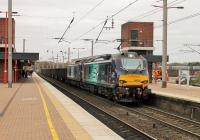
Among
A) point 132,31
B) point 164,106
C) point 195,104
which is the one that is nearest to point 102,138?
point 195,104

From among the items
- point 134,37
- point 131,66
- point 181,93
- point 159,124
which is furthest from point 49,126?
point 134,37

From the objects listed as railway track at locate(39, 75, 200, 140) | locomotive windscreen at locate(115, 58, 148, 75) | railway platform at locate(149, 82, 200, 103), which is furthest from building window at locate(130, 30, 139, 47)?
railway track at locate(39, 75, 200, 140)

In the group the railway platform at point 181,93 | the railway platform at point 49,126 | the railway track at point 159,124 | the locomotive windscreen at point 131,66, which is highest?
the locomotive windscreen at point 131,66

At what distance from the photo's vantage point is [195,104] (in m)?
20.6

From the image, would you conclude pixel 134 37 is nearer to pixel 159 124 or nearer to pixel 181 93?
pixel 181 93

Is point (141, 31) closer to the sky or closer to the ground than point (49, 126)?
closer to the sky

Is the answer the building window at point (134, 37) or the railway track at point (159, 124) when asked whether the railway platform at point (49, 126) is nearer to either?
the railway track at point (159, 124)

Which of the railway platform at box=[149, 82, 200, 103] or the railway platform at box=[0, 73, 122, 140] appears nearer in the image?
the railway platform at box=[0, 73, 122, 140]

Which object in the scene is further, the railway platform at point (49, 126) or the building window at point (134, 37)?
the building window at point (134, 37)

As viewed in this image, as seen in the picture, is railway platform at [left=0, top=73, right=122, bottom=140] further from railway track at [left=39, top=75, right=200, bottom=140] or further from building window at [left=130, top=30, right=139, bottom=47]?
building window at [left=130, top=30, right=139, bottom=47]

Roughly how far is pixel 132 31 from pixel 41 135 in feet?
190

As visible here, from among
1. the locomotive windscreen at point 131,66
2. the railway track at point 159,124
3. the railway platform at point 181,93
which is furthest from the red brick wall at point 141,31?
the railway track at point 159,124

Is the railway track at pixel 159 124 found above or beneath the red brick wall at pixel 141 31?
beneath

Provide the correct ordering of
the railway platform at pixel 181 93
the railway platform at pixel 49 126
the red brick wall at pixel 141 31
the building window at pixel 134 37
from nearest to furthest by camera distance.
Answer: the railway platform at pixel 49 126 → the railway platform at pixel 181 93 → the building window at pixel 134 37 → the red brick wall at pixel 141 31
